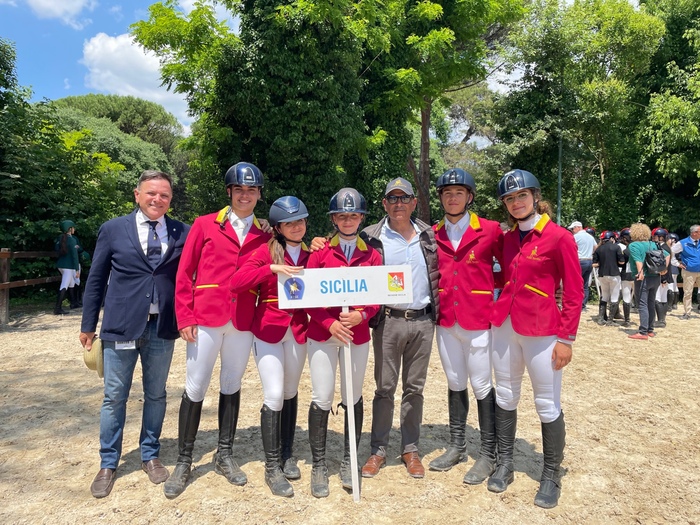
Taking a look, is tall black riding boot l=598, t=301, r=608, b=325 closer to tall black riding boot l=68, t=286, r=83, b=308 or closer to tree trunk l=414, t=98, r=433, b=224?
tall black riding boot l=68, t=286, r=83, b=308

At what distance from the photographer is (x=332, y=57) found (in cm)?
1575

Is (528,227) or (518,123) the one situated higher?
(518,123)

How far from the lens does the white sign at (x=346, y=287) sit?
11.3 ft

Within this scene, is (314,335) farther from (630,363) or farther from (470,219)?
(630,363)

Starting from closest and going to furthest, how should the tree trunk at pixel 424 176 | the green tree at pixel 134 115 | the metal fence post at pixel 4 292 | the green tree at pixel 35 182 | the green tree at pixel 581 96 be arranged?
the metal fence post at pixel 4 292 → the green tree at pixel 35 182 → the green tree at pixel 581 96 → the tree trunk at pixel 424 176 → the green tree at pixel 134 115

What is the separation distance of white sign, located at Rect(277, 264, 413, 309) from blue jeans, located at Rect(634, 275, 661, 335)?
836 cm

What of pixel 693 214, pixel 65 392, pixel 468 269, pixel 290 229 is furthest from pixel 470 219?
pixel 693 214

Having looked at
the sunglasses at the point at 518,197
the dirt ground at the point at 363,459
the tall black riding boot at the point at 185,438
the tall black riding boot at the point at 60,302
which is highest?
the sunglasses at the point at 518,197

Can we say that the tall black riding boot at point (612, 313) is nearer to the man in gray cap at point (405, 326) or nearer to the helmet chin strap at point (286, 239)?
the man in gray cap at point (405, 326)

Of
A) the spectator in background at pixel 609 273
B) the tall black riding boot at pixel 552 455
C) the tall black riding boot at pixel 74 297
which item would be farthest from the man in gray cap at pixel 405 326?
the tall black riding boot at pixel 74 297

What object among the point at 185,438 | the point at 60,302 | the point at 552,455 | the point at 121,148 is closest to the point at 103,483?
the point at 185,438

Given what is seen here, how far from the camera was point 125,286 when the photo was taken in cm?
365

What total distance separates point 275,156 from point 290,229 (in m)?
13.4

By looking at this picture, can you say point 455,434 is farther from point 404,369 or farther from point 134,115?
point 134,115
